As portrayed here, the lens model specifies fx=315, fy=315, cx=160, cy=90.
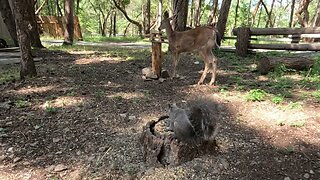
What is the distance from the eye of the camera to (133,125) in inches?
179

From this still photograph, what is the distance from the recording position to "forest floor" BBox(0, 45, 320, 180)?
3.45 meters

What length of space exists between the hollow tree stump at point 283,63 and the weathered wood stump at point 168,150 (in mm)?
4936

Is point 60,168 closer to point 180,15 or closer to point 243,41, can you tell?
point 180,15

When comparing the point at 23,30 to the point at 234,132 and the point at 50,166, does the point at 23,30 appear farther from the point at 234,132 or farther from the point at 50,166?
the point at 234,132

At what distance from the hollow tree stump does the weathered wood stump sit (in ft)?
16.2

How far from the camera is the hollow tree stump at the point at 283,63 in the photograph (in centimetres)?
790

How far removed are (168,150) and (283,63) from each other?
18.5ft

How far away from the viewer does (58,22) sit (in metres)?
27.7

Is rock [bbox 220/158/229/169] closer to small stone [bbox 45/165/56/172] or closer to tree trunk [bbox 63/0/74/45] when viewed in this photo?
small stone [bbox 45/165/56/172]

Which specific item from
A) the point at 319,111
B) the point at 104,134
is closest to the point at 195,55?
the point at 319,111

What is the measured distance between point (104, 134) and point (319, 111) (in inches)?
130

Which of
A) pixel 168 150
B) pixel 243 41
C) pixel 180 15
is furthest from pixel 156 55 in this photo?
pixel 243 41

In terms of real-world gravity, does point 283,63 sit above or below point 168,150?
above

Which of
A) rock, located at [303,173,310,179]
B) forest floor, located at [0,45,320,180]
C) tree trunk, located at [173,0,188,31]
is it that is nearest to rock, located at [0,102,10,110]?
forest floor, located at [0,45,320,180]
